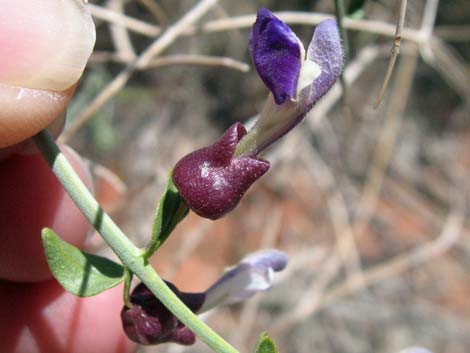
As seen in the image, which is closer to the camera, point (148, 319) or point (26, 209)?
point (148, 319)

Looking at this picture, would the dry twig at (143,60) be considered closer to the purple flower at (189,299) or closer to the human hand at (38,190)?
the human hand at (38,190)

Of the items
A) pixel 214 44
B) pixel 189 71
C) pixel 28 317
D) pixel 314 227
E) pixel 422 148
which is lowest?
pixel 422 148

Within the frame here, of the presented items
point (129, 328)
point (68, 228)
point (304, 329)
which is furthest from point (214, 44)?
point (129, 328)

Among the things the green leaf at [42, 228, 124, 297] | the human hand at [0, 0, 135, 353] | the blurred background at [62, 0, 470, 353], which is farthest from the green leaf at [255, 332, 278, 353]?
the blurred background at [62, 0, 470, 353]

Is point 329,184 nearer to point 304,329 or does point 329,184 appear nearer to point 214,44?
point 304,329

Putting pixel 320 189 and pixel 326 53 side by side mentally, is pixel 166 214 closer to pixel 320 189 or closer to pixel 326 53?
pixel 326 53

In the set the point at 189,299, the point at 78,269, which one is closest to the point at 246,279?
the point at 189,299
